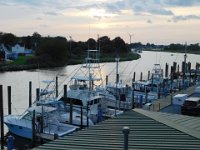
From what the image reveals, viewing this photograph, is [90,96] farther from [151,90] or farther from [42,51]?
[42,51]

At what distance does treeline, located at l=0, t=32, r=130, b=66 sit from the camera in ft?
403

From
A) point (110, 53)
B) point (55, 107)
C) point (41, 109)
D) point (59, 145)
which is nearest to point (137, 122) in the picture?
point (59, 145)

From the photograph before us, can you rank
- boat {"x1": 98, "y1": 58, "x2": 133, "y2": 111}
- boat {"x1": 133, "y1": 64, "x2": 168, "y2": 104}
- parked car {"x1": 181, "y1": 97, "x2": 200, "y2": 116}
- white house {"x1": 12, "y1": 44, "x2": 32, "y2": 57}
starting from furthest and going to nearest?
white house {"x1": 12, "y1": 44, "x2": 32, "y2": 57} < boat {"x1": 133, "y1": 64, "x2": 168, "y2": 104} < boat {"x1": 98, "y1": 58, "x2": 133, "y2": 111} < parked car {"x1": 181, "y1": 97, "x2": 200, "y2": 116}

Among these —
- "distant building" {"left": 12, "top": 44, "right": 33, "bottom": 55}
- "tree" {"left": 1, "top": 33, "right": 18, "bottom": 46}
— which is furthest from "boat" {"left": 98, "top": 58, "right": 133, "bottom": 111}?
"tree" {"left": 1, "top": 33, "right": 18, "bottom": 46}

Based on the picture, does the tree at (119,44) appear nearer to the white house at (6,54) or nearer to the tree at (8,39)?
the tree at (8,39)

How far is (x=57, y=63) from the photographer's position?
121m

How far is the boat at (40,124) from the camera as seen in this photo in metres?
30.1

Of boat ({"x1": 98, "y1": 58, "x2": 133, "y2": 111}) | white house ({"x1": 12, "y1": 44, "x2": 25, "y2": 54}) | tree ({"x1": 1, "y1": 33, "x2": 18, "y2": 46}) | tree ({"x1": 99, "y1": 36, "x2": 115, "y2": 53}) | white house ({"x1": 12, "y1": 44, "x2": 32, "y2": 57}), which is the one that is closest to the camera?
boat ({"x1": 98, "y1": 58, "x2": 133, "y2": 111})

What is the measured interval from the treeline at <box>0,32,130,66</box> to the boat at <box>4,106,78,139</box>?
41.2 m

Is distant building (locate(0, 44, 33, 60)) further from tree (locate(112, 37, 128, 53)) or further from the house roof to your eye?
the house roof

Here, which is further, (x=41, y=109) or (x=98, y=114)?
(x=98, y=114)

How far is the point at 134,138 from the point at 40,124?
17.1m

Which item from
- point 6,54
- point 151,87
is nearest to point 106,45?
point 6,54

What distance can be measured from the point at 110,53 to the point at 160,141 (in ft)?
554
